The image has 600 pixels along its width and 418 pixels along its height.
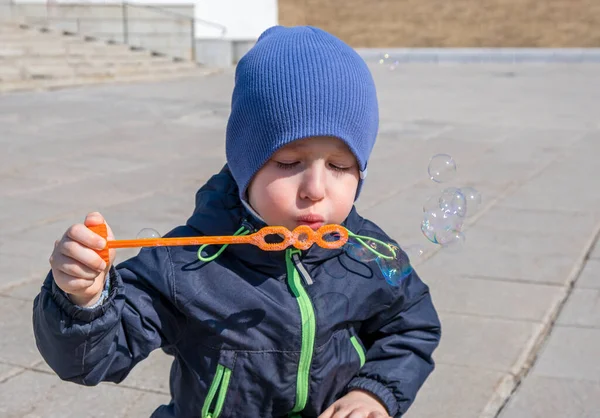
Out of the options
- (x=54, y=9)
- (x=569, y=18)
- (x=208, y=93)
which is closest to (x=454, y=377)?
(x=208, y=93)

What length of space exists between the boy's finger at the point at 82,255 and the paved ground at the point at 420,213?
4.36 ft

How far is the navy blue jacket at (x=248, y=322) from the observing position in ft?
6.00

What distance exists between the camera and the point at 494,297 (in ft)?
12.7

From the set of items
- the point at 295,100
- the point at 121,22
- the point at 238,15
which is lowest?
the point at 238,15

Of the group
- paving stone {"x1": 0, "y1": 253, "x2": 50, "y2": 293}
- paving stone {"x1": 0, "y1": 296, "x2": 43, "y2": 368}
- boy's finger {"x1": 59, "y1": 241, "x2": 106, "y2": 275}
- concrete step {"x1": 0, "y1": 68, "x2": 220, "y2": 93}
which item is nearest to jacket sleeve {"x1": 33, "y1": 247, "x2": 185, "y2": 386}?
boy's finger {"x1": 59, "y1": 241, "x2": 106, "y2": 275}

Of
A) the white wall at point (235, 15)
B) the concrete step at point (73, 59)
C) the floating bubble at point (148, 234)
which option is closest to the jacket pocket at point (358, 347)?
the floating bubble at point (148, 234)

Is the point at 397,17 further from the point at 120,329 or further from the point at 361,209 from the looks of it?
the point at 120,329

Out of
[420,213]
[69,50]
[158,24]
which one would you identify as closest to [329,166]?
[420,213]

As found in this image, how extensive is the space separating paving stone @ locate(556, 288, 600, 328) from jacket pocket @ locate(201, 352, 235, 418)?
6.68 feet

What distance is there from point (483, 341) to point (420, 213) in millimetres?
2073

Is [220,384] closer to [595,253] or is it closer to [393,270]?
[393,270]

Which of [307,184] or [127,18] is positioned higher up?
[307,184]

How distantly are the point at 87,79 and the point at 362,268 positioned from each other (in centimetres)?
1325

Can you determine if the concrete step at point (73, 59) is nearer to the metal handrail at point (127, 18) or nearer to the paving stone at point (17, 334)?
the metal handrail at point (127, 18)
